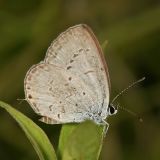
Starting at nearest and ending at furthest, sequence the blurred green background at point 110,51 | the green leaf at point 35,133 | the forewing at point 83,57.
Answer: the green leaf at point 35,133 < the forewing at point 83,57 < the blurred green background at point 110,51

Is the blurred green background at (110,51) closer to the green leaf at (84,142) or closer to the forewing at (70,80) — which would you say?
the forewing at (70,80)

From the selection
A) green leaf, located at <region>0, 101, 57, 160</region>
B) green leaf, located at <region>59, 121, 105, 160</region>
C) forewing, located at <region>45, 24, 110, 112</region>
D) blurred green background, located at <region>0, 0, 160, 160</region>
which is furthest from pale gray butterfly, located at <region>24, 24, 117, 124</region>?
blurred green background, located at <region>0, 0, 160, 160</region>

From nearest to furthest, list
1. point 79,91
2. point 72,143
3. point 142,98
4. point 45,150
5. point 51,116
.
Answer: point 72,143, point 45,150, point 51,116, point 79,91, point 142,98

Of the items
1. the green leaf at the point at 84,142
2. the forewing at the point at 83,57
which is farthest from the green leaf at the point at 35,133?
the forewing at the point at 83,57

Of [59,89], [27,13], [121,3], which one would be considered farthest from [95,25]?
[59,89]

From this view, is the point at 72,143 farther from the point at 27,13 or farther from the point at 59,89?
the point at 27,13

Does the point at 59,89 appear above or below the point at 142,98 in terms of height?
above

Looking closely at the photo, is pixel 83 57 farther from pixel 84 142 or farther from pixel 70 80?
pixel 84 142
